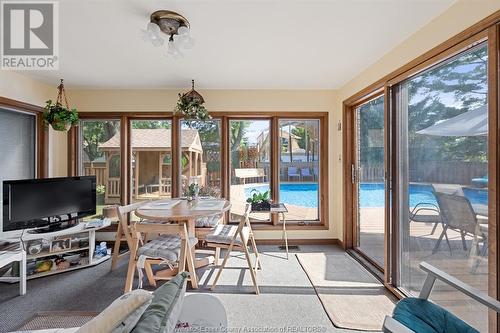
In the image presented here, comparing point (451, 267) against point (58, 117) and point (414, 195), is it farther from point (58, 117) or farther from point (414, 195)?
point (58, 117)

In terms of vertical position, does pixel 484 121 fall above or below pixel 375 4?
below

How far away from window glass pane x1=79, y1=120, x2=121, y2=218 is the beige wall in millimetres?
256

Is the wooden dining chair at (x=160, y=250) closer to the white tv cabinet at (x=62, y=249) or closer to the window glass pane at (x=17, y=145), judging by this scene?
the white tv cabinet at (x=62, y=249)

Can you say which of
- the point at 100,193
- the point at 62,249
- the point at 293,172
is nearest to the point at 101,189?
the point at 100,193

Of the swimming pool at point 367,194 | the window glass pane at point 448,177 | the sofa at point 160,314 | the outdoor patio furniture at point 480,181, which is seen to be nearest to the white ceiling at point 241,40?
the window glass pane at point 448,177

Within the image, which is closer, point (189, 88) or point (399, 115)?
point (399, 115)

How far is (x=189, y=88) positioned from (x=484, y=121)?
130 inches

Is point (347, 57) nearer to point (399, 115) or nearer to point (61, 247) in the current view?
point (399, 115)

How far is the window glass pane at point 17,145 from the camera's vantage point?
2.92m

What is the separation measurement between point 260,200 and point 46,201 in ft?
8.67

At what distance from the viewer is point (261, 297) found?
2.28m

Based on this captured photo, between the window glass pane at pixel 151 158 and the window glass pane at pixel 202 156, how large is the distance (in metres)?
0.24

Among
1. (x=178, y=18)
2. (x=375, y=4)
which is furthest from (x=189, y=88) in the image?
(x=375, y=4)

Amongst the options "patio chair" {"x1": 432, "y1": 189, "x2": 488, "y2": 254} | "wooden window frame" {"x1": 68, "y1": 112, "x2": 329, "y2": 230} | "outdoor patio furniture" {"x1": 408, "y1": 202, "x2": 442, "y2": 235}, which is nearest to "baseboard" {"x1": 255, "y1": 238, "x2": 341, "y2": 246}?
"wooden window frame" {"x1": 68, "y1": 112, "x2": 329, "y2": 230}
